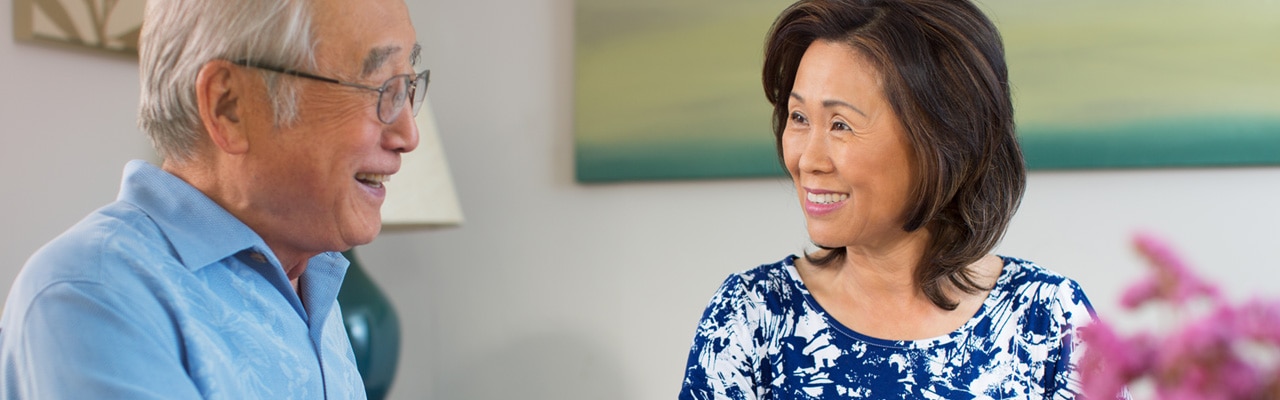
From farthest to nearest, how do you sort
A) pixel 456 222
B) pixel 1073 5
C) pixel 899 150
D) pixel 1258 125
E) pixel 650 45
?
1. pixel 650 45
2. pixel 456 222
3. pixel 1073 5
4. pixel 1258 125
5. pixel 899 150

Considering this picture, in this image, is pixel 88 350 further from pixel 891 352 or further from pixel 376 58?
pixel 891 352

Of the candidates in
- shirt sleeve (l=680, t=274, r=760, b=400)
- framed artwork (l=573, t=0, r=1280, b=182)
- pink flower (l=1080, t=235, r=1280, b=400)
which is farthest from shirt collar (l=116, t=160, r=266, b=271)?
framed artwork (l=573, t=0, r=1280, b=182)

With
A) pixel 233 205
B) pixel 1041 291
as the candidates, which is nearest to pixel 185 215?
pixel 233 205

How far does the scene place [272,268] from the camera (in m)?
1.00

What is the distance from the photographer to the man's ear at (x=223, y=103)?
36.4 inches

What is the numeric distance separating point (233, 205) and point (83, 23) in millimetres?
1308

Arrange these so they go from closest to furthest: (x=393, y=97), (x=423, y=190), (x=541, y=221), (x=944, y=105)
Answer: (x=393, y=97), (x=944, y=105), (x=423, y=190), (x=541, y=221)

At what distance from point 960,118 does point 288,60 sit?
2.77 ft

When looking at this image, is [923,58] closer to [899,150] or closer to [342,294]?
[899,150]

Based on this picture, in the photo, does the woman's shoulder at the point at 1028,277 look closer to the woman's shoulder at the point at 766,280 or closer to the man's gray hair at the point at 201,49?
the woman's shoulder at the point at 766,280

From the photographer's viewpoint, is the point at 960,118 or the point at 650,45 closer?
the point at 960,118

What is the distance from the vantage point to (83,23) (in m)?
2.01

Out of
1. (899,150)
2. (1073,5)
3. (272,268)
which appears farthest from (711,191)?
(272,268)

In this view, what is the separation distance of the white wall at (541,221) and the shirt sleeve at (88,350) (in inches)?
52.0
